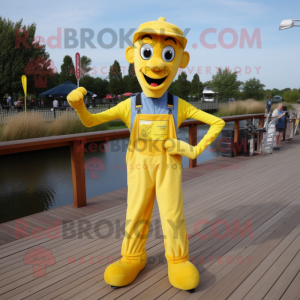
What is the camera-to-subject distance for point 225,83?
35.5 metres

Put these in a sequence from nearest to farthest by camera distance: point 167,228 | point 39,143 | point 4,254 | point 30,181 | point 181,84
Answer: point 167,228, point 4,254, point 39,143, point 30,181, point 181,84

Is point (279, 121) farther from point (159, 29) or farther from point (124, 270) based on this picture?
point (124, 270)

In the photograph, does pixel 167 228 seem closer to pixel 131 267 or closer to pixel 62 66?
pixel 131 267

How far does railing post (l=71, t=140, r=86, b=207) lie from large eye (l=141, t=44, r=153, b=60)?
1.82 meters

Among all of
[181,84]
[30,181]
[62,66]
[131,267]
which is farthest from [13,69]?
[131,267]

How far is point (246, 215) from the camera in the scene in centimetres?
359

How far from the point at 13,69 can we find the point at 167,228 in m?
27.5

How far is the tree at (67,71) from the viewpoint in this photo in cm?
3616

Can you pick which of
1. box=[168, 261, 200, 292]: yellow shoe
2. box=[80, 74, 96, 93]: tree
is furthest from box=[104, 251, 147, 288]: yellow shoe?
box=[80, 74, 96, 93]: tree

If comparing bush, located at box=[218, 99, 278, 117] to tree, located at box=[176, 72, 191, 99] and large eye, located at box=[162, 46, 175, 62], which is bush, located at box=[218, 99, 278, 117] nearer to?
large eye, located at box=[162, 46, 175, 62]

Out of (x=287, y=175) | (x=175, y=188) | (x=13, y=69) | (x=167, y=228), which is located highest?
(x=13, y=69)

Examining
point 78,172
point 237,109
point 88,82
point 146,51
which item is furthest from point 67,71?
point 146,51

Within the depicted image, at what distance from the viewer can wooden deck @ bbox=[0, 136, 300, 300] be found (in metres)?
2.16

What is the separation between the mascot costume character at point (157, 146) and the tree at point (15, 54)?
2677 centimetres
